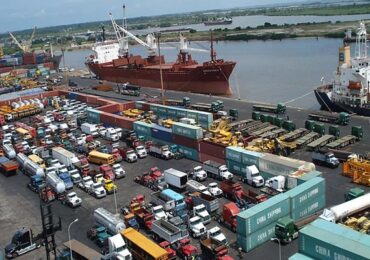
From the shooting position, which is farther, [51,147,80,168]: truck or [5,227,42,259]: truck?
[51,147,80,168]: truck

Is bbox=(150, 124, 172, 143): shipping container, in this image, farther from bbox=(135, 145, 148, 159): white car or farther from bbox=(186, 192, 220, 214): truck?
bbox=(186, 192, 220, 214): truck

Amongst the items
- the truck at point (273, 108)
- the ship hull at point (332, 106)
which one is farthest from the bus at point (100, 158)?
the ship hull at point (332, 106)

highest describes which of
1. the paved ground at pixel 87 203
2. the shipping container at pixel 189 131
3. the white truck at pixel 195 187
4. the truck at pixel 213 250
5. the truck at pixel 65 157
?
the shipping container at pixel 189 131

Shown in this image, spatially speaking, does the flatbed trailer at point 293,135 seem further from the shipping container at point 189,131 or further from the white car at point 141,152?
the white car at point 141,152

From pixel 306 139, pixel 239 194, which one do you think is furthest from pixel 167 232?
pixel 306 139

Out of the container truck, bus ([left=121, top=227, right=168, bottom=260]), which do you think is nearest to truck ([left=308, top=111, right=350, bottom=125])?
the container truck

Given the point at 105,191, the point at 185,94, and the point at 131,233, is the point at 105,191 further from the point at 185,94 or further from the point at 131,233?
the point at 185,94

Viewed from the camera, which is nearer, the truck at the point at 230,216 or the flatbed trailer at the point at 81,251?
the flatbed trailer at the point at 81,251

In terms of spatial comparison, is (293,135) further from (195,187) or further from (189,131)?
(195,187)
